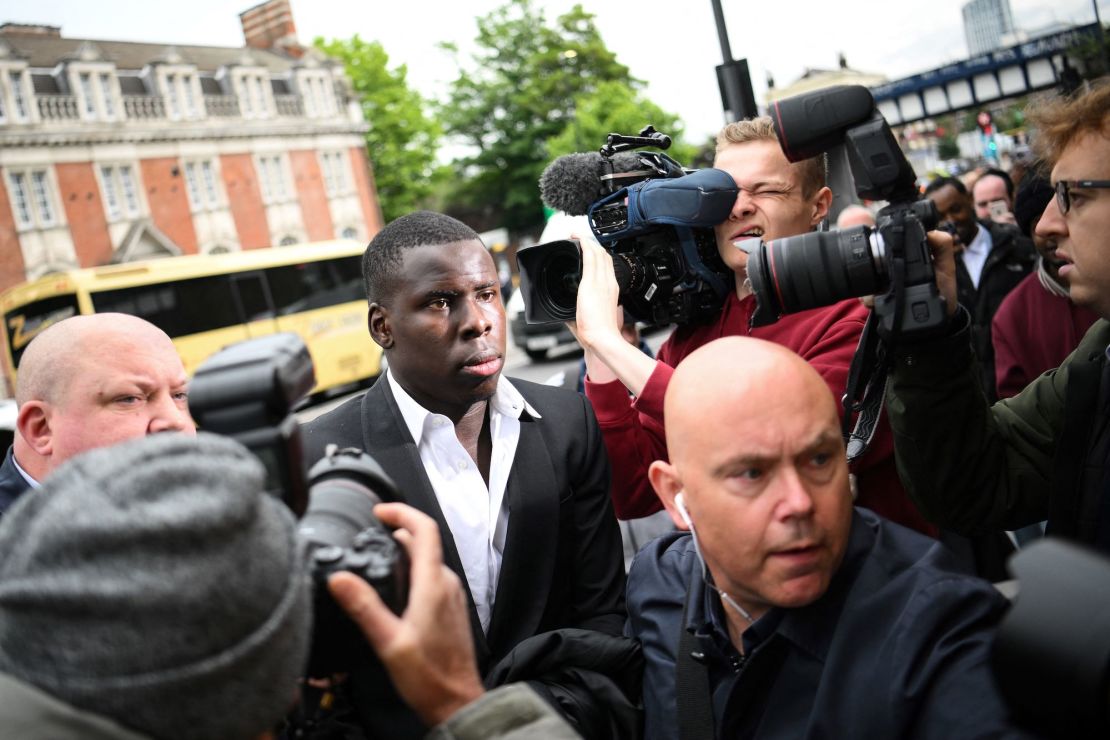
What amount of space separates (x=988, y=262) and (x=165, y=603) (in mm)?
5519

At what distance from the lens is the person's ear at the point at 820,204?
107 inches

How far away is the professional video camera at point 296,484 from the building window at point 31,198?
35.5 m

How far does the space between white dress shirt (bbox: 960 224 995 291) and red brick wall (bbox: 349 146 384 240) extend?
38170 millimetres

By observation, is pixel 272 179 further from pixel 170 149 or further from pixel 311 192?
pixel 170 149

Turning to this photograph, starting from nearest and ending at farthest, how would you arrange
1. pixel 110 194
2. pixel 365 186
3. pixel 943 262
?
1. pixel 943 262
2. pixel 110 194
3. pixel 365 186

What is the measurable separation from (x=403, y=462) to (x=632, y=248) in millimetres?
878

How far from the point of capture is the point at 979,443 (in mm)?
2115

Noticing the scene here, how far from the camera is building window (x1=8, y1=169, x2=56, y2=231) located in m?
32.2

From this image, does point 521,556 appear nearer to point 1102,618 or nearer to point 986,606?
point 986,606

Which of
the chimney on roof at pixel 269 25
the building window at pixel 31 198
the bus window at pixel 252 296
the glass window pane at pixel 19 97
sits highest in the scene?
Answer: the chimney on roof at pixel 269 25

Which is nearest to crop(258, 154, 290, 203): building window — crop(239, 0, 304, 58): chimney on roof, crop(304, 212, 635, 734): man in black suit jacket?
crop(239, 0, 304, 58): chimney on roof

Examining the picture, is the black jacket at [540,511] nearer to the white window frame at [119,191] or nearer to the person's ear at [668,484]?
the person's ear at [668,484]

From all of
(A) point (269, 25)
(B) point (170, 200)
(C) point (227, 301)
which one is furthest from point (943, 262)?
(A) point (269, 25)

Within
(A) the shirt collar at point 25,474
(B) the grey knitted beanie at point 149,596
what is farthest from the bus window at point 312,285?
(B) the grey knitted beanie at point 149,596
